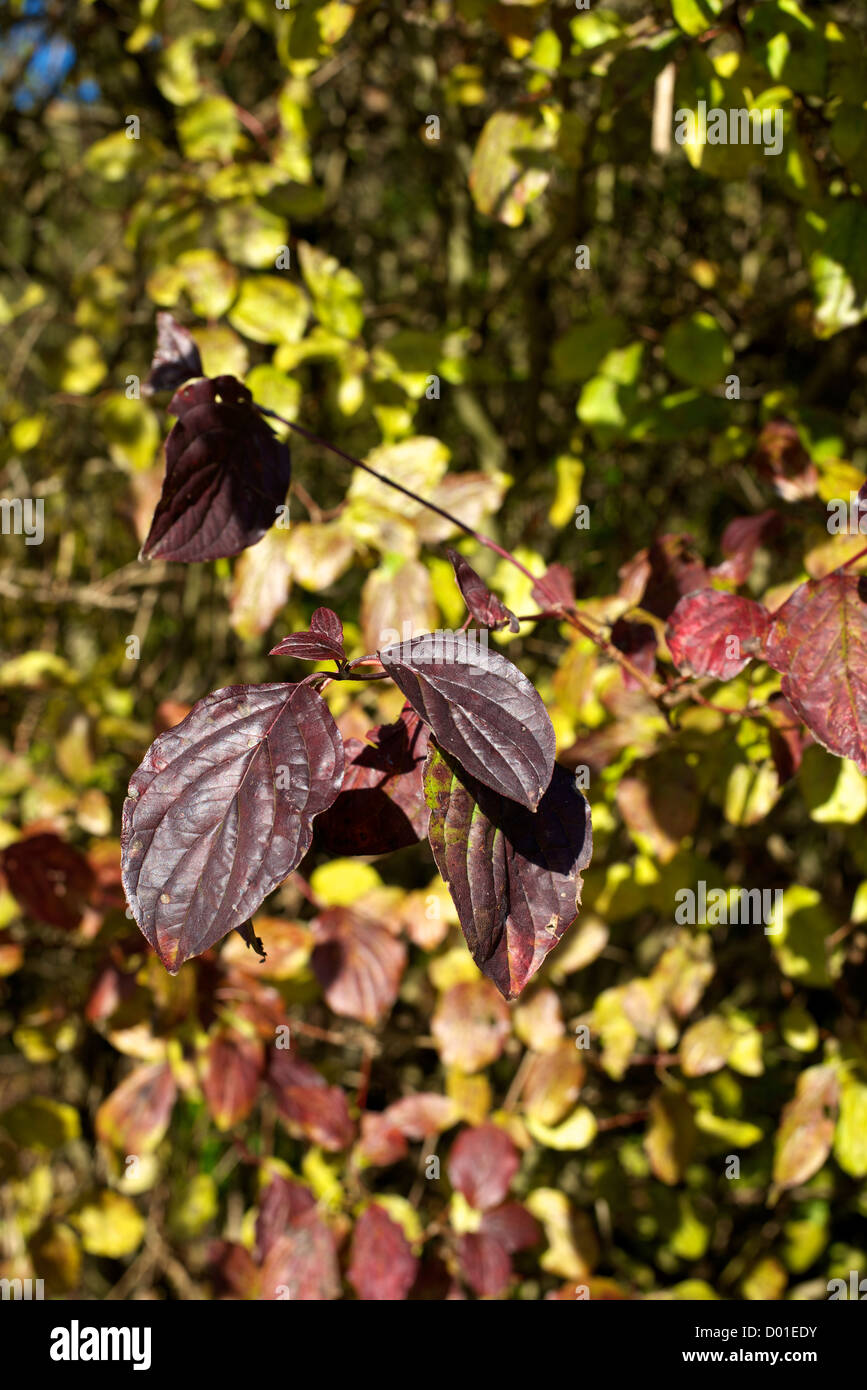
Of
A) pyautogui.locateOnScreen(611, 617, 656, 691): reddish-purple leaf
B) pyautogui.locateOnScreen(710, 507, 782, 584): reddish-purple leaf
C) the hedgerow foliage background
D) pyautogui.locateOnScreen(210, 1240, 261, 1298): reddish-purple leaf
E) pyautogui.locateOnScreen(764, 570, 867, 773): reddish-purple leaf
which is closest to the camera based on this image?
pyautogui.locateOnScreen(764, 570, 867, 773): reddish-purple leaf

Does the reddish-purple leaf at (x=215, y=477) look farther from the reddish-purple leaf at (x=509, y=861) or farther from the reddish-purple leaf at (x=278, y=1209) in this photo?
the reddish-purple leaf at (x=278, y=1209)

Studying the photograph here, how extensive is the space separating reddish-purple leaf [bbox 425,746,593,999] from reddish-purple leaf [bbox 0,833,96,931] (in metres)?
1.03

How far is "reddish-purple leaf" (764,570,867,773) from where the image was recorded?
0.84 m

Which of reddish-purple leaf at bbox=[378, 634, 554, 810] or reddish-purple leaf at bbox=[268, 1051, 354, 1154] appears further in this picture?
reddish-purple leaf at bbox=[268, 1051, 354, 1154]

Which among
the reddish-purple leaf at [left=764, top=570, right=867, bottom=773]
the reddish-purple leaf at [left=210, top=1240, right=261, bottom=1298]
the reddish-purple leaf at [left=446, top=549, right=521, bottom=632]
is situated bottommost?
the reddish-purple leaf at [left=210, top=1240, right=261, bottom=1298]

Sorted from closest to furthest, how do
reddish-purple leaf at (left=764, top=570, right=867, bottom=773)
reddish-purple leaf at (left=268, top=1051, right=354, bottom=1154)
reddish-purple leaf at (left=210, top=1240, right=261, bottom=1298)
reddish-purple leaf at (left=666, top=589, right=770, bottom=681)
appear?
1. reddish-purple leaf at (left=764, top=570, right=867, bottom=773)
2. reddish-purple leaf at (left=666, top=589, right=770, bottom=681)
3. reddish-purple leaf at (left=268, top=1051, right=354, bottom=1154)
4. reddish-purple leaf at (left=210, top=1240, right=261, bottom=1298)

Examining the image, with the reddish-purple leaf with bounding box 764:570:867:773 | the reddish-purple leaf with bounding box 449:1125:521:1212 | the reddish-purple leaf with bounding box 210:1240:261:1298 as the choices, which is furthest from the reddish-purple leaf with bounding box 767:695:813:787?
the reddish-purple leaf with bounding box 210:1240:261:1298

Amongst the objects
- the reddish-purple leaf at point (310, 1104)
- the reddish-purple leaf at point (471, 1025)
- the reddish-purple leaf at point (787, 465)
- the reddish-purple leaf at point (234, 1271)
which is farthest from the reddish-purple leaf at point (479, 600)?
the reddish-purple leaf at point (234, 1271)

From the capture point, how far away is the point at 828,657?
0.88m

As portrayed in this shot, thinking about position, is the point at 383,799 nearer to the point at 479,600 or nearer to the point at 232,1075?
the point at 479,600

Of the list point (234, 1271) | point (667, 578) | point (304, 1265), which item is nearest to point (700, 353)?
point (667, 578)

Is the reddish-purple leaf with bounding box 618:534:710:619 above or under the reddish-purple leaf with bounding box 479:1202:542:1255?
above

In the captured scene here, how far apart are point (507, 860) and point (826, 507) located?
0.90 metres

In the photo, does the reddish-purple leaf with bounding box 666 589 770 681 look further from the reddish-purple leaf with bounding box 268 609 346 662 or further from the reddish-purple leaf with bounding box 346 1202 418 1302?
the reddish-purple leaf with bounding box 346 1202 418 1302
